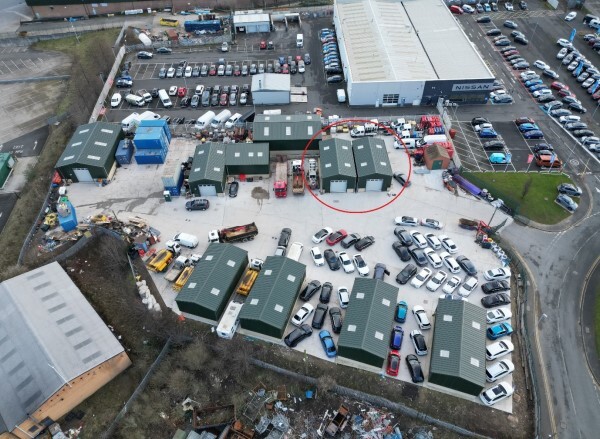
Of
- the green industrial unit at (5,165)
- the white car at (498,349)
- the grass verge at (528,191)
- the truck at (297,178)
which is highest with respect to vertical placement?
the grass verge at (528,191)

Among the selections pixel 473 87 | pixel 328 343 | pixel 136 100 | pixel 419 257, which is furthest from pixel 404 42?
pixel 328 343

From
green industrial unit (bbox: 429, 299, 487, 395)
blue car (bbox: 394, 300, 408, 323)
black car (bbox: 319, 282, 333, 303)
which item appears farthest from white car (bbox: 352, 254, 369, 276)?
green industrial unit (bbox: 429, 299, 487, 395)

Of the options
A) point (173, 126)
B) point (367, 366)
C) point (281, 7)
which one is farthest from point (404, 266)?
point (281, 7)

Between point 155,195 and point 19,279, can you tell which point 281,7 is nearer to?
point 155,195

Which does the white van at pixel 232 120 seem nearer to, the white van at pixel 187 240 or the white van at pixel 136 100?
the white van at pixel 136 100

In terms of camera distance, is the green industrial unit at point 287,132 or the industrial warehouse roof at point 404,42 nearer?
the green industrial unit at point 287,132

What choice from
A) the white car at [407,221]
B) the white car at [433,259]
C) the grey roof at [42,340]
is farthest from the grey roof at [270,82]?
the grey roof at [42,340]
